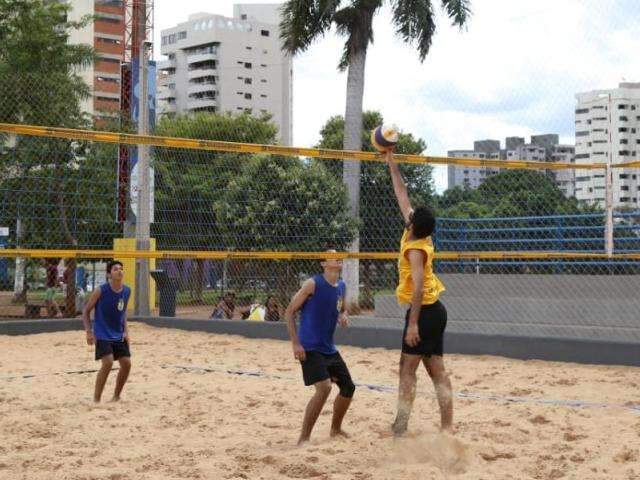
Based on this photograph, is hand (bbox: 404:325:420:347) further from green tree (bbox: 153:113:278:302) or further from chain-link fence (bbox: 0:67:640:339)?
green tree (bbox: 153:113:278:302)

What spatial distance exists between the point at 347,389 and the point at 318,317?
0.48m

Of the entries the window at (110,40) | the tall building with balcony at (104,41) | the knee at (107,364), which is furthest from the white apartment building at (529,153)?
the window at (110,40)

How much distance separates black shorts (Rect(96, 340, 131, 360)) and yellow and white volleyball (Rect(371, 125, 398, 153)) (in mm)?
2561

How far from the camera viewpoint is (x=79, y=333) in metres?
12.2

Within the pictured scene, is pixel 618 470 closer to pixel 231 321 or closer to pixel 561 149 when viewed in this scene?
pixel 561 149

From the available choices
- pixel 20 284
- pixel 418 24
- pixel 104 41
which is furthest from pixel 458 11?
pixel 104 41

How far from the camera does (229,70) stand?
254 feet

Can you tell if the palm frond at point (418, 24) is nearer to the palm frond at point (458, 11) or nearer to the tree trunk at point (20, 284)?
the palm frond at point (458, 11)

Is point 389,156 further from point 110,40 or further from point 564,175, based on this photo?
point 110,40

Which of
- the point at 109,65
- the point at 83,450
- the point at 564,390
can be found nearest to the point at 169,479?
the point at 83,450

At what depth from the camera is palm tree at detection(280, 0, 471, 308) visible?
18.1 m

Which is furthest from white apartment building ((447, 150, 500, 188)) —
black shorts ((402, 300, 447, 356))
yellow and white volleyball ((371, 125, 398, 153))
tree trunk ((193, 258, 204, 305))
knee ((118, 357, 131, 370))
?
tree trunk ((193, 258, 204, 305))

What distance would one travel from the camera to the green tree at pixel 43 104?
12156 millimetres

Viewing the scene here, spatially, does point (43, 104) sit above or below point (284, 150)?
above
